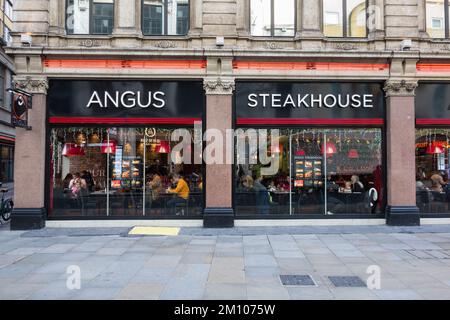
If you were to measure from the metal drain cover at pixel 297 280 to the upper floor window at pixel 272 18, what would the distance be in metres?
9.28

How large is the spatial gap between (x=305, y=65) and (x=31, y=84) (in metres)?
9.48

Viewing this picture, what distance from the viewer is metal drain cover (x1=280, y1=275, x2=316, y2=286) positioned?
6980 mm

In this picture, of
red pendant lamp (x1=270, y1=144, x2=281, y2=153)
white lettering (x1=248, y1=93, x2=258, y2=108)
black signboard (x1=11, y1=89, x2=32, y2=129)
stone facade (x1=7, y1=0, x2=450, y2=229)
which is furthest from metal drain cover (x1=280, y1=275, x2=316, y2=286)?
black signboard (x1=11, y1=89, x2=32, y2=129)

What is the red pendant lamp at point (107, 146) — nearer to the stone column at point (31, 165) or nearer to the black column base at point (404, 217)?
the stone column at point (31, 165)

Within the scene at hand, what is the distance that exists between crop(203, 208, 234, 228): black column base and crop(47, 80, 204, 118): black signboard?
11.2ft

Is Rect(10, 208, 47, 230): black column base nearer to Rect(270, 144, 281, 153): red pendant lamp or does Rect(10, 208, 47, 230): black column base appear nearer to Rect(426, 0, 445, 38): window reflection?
Rect(270, 144, 281, 153): red pendant lamp

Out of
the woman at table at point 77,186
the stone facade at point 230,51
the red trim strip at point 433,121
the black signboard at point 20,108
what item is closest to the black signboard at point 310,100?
the stone facade at point 230,51

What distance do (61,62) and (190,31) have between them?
4593 mm

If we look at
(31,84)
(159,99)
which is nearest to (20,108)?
(31,84)

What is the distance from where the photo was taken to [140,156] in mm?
13508

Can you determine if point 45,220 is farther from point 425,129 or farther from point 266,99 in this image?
point 425,129

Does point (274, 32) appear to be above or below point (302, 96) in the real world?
above

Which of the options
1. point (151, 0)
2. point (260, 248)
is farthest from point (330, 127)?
point (151, 0)

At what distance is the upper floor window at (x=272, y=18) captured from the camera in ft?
45.2
